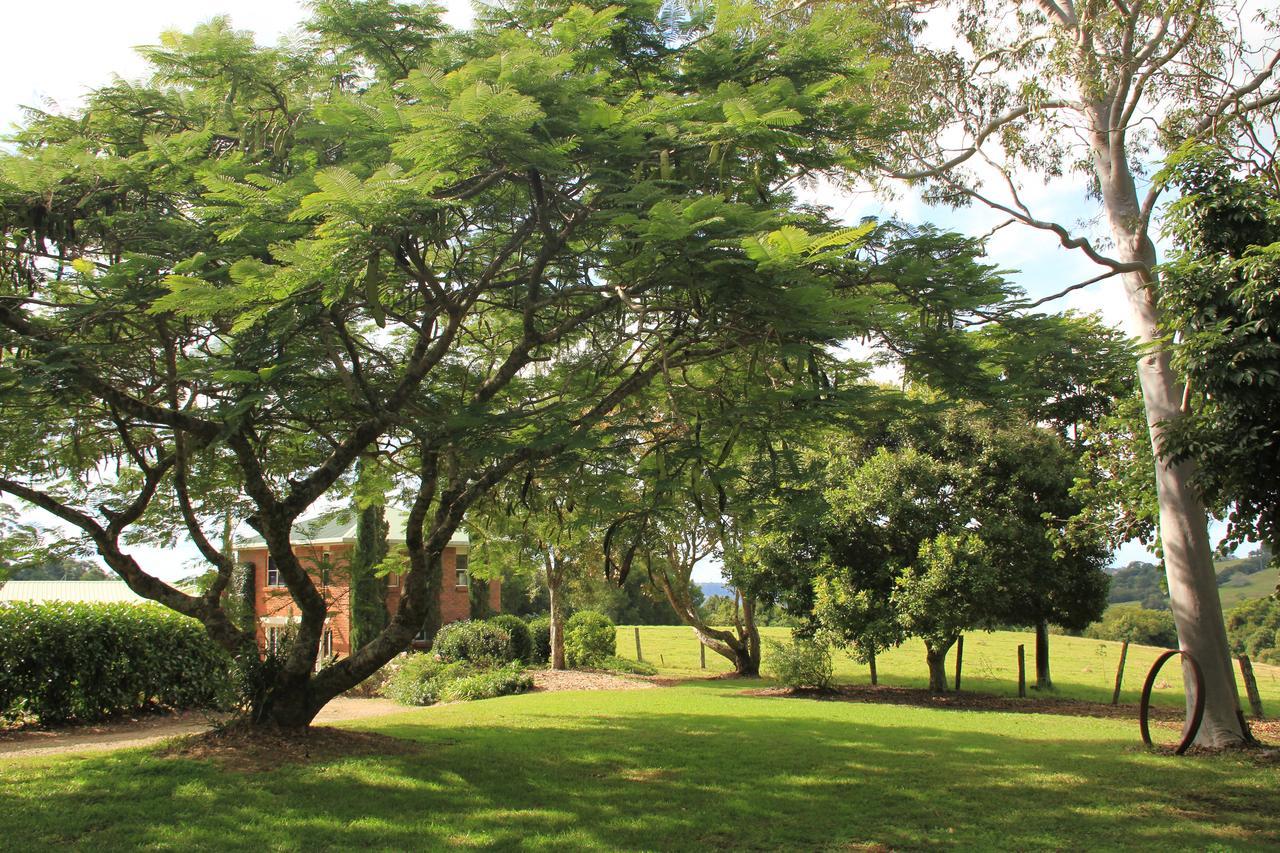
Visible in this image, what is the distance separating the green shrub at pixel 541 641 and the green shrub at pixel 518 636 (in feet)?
0.61

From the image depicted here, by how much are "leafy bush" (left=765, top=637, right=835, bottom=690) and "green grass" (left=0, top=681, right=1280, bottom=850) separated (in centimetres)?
773

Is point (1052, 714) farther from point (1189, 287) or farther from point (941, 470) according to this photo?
point (1189, 287)

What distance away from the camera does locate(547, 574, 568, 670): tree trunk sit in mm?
25375

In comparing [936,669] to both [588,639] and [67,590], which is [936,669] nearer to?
[588,639]

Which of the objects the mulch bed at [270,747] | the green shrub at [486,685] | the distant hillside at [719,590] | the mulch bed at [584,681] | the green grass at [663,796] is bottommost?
the mulch bed at [584,681]

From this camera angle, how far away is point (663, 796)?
9406 mm

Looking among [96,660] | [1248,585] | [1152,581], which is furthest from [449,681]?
[1248,585]

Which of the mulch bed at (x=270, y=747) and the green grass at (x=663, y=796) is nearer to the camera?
the green grass at (x=663, y=796)

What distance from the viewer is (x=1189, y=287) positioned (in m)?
8.91

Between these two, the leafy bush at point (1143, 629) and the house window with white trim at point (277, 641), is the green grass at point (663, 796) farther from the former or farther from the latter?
the leafy bush at point (1143, 629)

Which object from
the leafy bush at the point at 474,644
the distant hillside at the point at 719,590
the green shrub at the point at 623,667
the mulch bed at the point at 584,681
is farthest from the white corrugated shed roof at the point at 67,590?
the distant hillside at the point at 719,590

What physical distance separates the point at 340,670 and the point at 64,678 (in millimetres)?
6443

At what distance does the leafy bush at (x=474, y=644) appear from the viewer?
24.0 metres

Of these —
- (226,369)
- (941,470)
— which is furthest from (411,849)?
(941,470)
